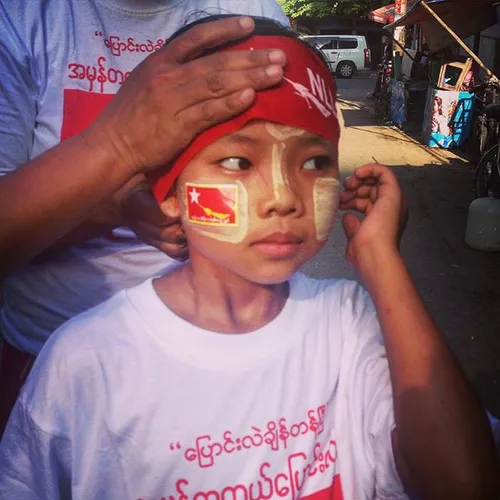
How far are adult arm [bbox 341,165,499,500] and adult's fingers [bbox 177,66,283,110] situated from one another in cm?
55

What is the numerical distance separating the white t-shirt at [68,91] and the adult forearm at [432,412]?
28.9 inches

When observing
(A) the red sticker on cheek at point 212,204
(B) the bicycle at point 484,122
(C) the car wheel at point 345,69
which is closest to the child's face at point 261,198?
(A) the red sticker on cheek at point 212,204

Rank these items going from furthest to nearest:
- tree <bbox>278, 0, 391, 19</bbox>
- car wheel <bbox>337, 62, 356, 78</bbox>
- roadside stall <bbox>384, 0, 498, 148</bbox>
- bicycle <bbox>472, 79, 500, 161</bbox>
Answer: tree <bbox>278, 0, 391, 19</bbox> → car wheel <bbox>337, 62, 356, 78</bbox> → roadside stall <bbox>384, 0, 498, 148</bbox> → bicycle <bbox>472, 79, 500, 161</bbox>

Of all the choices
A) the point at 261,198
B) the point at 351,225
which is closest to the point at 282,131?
the point at 261,198

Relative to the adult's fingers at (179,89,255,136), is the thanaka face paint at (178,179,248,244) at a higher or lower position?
lower

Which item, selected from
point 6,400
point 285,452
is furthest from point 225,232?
point 6,400

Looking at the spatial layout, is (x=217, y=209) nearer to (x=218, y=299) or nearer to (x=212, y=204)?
(x=212, y=204)

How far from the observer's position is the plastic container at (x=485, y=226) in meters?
6.29

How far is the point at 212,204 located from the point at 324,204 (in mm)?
269

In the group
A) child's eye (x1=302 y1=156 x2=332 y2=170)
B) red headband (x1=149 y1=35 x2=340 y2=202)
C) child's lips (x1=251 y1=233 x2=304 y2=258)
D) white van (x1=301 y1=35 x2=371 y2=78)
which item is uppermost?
red headband (x1=149 y1=35 x2=340 y2=202)

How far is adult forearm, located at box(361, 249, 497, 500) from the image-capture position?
1.23 metres

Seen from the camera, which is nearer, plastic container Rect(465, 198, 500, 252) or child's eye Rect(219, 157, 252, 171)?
child's eye Rect(219, 157, 252, 171)

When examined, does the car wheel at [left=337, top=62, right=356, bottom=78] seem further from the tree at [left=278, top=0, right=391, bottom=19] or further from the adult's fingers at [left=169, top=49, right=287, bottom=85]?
the adult's fingers at [left=169, top=49, right=287, bottom=85]

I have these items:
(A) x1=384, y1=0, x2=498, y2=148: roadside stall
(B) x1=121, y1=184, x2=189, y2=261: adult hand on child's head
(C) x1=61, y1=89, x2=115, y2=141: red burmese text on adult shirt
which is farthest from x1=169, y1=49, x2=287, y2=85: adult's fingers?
(A) x1=384, y1=0, x2=498, y2=148: roadside stall
